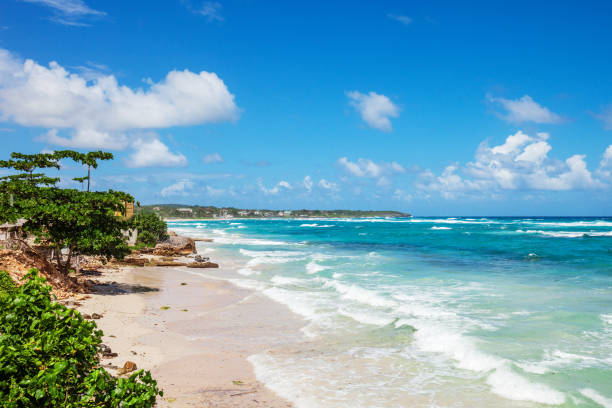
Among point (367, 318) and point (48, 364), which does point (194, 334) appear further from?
point (48, 364)

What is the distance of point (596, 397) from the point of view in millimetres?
8500

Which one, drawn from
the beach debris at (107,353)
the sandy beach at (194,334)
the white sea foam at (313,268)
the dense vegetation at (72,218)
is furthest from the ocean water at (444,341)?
the dense vegetation at (72,218)

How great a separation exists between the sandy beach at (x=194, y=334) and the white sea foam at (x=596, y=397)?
5956mm

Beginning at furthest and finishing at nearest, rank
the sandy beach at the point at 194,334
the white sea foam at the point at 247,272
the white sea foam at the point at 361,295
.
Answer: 1. the white sea foam at the point at 247,272
2. the white sea foam at the point at 361,295
3. the sandy beach at the point at 194,334

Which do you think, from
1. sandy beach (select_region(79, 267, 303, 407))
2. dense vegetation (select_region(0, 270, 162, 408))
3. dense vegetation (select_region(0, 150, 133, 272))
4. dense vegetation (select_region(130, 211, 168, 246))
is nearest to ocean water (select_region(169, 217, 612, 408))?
sandy beach (select_region(79, 267, 303, 407))

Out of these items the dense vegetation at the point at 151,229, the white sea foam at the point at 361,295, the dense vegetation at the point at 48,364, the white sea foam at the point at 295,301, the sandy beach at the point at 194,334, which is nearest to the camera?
the dense vegetation at the point at 48,364

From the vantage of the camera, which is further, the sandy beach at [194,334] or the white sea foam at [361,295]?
the white sea foam at [361,295]

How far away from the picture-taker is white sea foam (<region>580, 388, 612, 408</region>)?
8218 millimetres

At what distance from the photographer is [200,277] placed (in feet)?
81.6

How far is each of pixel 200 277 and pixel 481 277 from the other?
16100mm

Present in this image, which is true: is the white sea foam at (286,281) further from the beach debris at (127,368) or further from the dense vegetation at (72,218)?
the beach debris at (127,368)

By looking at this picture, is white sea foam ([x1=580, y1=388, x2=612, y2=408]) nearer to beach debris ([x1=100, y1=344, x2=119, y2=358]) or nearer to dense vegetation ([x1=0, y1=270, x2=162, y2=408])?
dense vegetation ([x1=0, y1=270, x2=162, y2=408])

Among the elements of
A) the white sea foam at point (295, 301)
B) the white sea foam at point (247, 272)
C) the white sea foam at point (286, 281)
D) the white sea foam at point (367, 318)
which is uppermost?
the white sea foam at point (367, 318)

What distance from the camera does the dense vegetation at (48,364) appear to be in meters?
4.04
